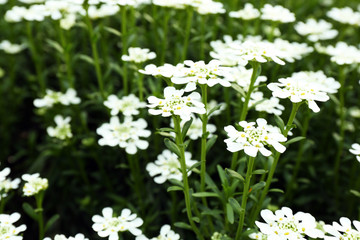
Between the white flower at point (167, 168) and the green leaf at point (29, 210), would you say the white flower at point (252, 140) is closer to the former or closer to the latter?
the white flower at point (167, 168)

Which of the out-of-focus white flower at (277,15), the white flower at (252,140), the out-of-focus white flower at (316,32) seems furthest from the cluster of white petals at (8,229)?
the out-of-focus white flower at (316,32)

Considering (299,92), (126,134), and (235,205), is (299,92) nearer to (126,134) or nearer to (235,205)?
(235,205)

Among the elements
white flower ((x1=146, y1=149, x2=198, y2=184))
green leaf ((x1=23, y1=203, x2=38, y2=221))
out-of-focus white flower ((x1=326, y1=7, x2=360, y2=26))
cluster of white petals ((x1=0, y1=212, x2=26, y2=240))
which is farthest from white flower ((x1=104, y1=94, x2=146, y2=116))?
out-of-focus white flower ((x1=326, y1=7, x2=360, y2=26))

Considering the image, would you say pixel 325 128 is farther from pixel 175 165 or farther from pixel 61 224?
pixel 61 224

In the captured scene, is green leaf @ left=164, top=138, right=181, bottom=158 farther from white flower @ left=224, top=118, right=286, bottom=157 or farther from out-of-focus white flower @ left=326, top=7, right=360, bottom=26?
out-of-focus white flower @ left=326, top=7, right=360, bottom=26

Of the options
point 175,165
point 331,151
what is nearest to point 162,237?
point 175,165

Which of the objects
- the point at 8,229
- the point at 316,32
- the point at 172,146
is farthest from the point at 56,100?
the point at 316,32

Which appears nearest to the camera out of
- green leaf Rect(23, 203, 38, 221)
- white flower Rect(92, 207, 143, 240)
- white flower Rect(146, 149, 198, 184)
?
white flower Rect(92, 207, 143, 240)
